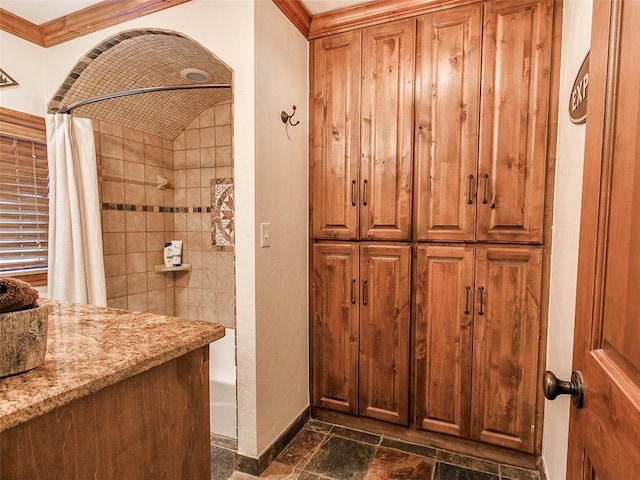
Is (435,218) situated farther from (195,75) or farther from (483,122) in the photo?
(195,75)

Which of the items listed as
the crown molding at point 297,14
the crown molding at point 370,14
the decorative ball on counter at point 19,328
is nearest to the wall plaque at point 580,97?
the crown molding at point 370,14

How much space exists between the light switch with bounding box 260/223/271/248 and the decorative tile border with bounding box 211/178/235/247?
1172mm

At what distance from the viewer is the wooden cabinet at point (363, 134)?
189cm

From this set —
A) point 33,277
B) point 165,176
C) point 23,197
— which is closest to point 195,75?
point 165,176

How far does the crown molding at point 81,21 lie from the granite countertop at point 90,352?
1.64m

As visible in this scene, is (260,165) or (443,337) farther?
(443,337)

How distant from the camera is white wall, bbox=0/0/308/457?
165 cm

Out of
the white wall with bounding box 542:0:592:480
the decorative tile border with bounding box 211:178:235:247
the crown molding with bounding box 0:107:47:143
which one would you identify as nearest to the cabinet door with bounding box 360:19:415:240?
the white wall with bounding box 542:0:592:480

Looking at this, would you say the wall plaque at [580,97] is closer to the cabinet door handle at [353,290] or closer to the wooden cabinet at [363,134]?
the wooden cabinet at [363,134]

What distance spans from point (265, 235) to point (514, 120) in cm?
141

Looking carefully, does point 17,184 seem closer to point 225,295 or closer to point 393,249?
point 225,295

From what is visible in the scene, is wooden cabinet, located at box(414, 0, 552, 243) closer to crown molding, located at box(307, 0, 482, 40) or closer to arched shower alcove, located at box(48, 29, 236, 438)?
Answer: crown molding, located at box(307, 0, 482, 40)

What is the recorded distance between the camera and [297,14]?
75.4 inches

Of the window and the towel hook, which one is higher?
the towel hook
